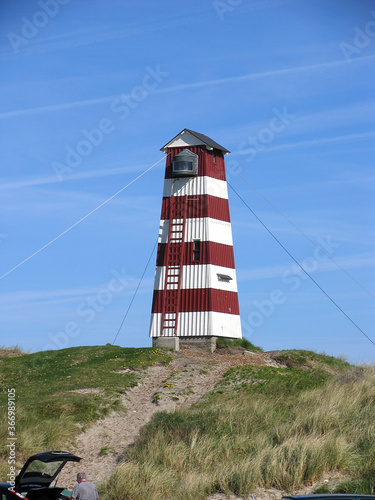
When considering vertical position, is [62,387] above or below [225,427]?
above

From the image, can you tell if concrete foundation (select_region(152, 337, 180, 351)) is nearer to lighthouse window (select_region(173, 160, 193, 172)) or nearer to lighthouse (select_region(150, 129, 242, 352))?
lighthouse (select_region(150, 129, 242, 352))

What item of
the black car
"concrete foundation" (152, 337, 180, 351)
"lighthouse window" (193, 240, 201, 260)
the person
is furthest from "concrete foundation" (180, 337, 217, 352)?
the black car

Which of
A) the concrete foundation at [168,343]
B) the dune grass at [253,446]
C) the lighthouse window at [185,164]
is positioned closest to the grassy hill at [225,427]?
the dune grass at [253,446]

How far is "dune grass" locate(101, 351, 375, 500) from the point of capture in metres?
17.5

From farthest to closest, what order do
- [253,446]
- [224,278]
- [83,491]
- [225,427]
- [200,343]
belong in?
[224,278], [200,343], [225,427], [253,446], [83,491]

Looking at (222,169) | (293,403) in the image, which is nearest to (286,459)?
(293,403)

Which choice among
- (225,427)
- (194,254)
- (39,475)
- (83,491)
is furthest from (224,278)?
(39,475)

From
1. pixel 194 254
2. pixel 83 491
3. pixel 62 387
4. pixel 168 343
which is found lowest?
pixel 83 491

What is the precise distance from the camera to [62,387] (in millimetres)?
28438

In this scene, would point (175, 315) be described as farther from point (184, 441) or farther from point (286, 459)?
point (286, 459)

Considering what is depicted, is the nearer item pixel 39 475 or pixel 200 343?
pixel 39 475

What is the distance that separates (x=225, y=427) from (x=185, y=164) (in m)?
18.9

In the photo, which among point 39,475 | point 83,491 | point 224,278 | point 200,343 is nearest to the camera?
point 39,475

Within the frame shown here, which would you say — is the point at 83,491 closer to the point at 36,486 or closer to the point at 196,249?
the point at 36,486
